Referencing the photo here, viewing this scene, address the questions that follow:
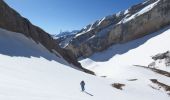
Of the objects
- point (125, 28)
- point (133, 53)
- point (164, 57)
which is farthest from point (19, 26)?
point (125, 28)

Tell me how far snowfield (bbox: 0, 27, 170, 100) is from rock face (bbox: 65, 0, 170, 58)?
5.52 m

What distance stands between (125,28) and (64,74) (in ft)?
301

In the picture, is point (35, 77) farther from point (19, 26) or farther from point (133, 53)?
point (133, 53)

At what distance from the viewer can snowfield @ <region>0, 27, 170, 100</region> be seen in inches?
841

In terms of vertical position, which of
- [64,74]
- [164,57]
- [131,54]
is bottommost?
[64,74]

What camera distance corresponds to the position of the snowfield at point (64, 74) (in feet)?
70.1

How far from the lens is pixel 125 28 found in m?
126

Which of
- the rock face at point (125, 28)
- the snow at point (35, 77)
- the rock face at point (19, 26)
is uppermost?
the rock face at point (125, 28)

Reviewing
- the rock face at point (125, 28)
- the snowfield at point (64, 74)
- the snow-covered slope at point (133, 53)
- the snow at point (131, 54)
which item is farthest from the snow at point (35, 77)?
the rock face at point (125, 28)

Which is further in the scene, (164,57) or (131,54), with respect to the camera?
(131,54)

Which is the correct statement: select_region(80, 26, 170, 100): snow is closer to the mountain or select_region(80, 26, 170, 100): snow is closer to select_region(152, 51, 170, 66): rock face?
the mountain

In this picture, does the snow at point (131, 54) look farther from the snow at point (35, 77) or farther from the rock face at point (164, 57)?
the snow at point (35, 77)

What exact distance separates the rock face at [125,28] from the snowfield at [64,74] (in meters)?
5.52

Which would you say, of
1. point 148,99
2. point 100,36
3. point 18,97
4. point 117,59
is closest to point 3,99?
point 18,97
